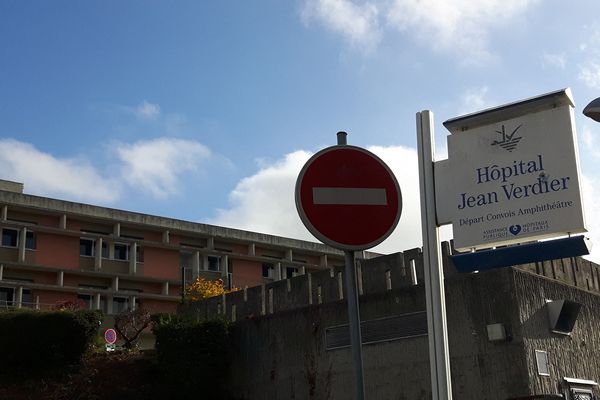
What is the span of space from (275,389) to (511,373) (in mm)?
5336

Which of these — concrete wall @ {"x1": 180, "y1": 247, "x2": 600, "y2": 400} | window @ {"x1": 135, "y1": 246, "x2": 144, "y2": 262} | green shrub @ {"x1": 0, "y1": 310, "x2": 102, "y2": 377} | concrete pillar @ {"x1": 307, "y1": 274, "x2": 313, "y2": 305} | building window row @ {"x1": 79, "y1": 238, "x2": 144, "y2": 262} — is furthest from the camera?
window @ {"x1": 135, "y1": 246, "x2": 144, "y2": 262}

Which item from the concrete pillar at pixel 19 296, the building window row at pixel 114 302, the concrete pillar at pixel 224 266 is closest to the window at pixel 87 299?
the building window row at pixel 114 302

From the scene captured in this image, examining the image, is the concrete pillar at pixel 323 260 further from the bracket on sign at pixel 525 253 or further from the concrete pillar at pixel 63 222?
the bracket on sign at pixel 525 253

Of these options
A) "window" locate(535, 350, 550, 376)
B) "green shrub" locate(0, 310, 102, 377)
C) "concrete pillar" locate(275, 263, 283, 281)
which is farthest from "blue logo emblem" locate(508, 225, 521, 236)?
"concrete pillar" locate(275, 263, 283, 281)

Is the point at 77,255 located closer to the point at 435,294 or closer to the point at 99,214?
the point at 99,214

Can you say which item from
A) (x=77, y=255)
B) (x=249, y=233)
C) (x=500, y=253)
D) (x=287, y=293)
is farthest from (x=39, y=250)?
(x=500, y=253)

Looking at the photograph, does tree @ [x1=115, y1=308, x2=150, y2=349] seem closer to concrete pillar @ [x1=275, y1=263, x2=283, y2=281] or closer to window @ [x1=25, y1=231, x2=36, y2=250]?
window @ [x1=25, y1=231, x2=36, y2=250]

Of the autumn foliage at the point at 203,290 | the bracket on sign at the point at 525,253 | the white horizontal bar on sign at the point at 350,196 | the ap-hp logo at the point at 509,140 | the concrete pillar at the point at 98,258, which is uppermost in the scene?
the concrete pillar at the point at 98,258

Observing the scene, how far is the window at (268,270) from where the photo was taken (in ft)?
192

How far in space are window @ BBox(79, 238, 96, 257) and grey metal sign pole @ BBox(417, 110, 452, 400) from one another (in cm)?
4718

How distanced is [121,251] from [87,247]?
7.83ft

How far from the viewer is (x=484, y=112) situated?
18.7ft

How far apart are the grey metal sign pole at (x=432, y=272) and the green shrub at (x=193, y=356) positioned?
36.5 feet

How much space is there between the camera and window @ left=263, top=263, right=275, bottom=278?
58438 millimetres
